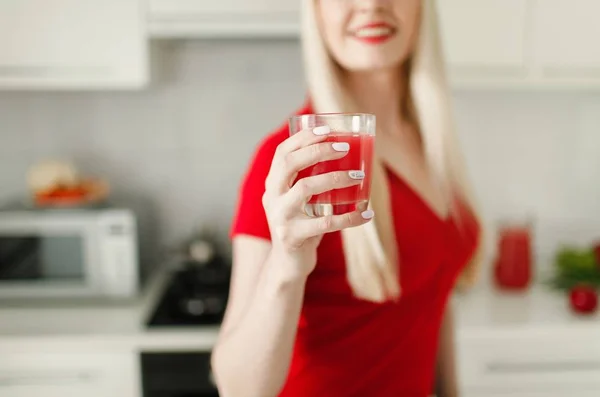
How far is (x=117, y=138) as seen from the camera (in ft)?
6.42

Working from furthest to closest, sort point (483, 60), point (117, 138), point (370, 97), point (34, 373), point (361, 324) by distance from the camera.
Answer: point (117, 138) < point (483, 60) < point (34, 373) < point (370, 97) < point (361, 324)

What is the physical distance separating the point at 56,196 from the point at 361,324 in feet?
4.09

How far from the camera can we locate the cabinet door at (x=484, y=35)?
1603 millimetres

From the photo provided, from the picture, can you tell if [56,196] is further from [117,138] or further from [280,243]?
[280,243]

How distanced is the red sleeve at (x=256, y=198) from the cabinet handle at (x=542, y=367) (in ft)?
3.76

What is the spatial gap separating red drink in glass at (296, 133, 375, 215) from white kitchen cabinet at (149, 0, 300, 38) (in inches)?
42.7

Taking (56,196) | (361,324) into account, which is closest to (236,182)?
(56,196)

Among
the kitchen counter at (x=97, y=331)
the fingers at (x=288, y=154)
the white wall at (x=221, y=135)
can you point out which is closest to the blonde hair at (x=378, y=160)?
the fingers at (x=288, y=154)

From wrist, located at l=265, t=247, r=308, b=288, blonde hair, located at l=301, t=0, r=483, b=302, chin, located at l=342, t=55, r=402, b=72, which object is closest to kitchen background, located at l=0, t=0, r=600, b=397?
blonde hair, located at l=301, t=0, r=483, b=302

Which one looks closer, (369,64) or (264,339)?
(264,339)

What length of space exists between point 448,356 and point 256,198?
0.62 metres

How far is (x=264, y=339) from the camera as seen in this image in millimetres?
686

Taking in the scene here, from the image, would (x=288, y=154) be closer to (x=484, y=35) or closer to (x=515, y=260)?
(x=484, y=35)

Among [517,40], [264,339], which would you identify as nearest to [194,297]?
[264,339]
